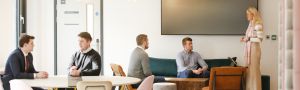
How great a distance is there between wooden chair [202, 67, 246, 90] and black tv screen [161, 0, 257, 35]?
1.95 metres

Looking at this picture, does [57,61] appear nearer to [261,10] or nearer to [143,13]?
[143,13]

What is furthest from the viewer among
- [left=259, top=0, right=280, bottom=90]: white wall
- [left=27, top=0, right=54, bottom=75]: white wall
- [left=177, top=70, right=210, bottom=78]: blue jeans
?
[left=27, top=0, right=54, bottom=75]: white wall

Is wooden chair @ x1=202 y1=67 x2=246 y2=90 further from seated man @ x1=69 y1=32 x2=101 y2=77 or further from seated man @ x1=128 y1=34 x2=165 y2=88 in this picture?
seated man @ x1=69 y1=32 x2=101 y2=77

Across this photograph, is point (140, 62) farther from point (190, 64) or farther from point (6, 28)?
point (6, 28)

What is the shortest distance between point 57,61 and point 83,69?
372 cm

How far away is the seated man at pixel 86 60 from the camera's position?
5.57m

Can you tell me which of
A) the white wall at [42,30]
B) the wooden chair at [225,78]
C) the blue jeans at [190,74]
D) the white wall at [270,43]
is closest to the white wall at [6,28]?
the white wall at [42,30]

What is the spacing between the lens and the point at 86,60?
224 inches

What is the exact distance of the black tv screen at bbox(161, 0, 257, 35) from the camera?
7820 millimetres

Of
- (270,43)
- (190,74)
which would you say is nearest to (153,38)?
(190,74)

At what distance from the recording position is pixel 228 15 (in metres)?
7.89

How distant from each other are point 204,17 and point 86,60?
3041 millimetres

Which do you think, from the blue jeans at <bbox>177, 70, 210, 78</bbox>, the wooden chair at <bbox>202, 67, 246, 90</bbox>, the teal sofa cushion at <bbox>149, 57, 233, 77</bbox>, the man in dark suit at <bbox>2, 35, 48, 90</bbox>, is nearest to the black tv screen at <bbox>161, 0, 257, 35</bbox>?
the teal sofa cushion at <bbox>149, 57, 233, 77</bbox>

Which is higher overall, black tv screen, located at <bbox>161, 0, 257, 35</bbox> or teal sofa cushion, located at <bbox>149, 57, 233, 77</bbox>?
black tv screen, located at <bbox>161, 0, 257, 35</bbox>
